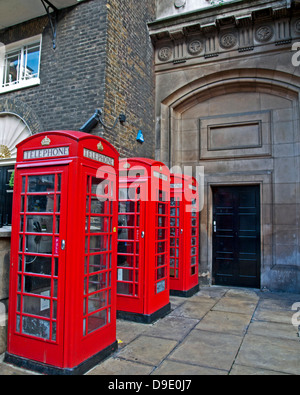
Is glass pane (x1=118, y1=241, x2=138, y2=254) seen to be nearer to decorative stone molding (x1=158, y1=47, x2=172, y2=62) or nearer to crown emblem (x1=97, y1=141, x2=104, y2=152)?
crown emblem (x1=97, y1=141, x2=104, y2=152)

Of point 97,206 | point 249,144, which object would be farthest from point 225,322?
point 249,144

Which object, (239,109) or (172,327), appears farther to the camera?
(239,109)

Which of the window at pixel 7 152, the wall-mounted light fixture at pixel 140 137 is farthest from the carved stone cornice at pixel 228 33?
the window at pixel 7 152

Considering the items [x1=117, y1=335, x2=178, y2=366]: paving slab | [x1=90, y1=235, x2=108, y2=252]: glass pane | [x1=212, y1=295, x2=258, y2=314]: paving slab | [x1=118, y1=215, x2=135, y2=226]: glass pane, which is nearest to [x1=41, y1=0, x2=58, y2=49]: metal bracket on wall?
[x1=118, y1=215, x2=135, y2=226]: glass pane

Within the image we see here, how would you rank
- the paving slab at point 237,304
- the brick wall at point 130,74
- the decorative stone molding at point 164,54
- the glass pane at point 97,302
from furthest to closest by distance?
1. the decorative stone molding at point 164,54
2. the brick wall at point 130,74
3. the paving slab at point 237,304
4. the glass pane at point 97,302

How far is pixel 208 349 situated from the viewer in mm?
4039

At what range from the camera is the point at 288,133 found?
7551 mm

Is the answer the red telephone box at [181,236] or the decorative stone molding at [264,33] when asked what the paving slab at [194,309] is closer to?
the red telephone box at [181,236]

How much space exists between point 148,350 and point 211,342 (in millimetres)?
914

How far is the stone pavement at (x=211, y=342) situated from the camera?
3486 mm

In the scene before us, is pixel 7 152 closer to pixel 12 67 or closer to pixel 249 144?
pixel 12 67

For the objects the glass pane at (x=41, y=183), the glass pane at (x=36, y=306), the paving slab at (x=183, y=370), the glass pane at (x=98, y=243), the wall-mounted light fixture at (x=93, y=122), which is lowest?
the paving slab at (x=183, y=370)
